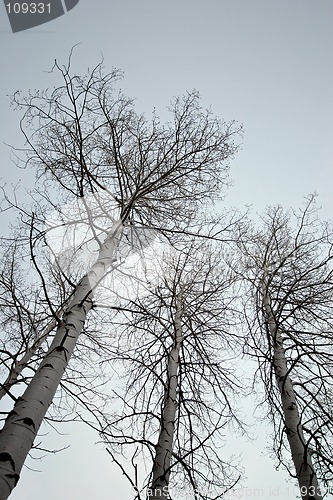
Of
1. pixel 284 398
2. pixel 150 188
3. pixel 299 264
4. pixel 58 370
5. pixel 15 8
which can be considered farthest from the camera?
pixel 299 264

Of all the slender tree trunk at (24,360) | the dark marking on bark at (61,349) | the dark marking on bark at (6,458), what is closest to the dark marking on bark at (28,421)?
the dark marking on bark at (6,458)

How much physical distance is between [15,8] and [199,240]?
404 centimetres

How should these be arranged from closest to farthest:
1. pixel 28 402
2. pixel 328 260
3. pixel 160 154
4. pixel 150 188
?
pixel 28 402
pixel 328 260
pixel 150 188
pixel 160 154

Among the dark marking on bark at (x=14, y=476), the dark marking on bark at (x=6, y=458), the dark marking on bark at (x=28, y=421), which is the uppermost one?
the dark marking on bark at (x=28, y=421)

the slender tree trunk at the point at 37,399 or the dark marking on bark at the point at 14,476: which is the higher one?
the slender tree trunk at the point at 37,399

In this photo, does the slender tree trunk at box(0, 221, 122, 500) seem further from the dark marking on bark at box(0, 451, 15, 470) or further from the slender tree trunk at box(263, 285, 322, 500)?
the slender tree trunk at box(263, 285, 322, 500)

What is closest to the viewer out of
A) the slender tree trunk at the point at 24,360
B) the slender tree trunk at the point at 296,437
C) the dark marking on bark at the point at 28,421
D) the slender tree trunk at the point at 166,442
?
the dark marking on bark at the point at 28,421

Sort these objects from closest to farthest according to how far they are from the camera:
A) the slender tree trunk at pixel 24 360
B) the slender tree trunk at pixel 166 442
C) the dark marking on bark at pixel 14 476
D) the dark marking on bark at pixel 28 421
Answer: the dark marking on bark at pixel 14 476, the dark marking on bark at pixel 28 421, the slender tree trunk at pixel 166 442, the slender tree trunk at pixel 24 360

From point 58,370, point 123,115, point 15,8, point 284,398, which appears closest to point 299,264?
point 284,398

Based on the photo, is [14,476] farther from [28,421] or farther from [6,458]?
[28,421]

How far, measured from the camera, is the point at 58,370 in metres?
2.69

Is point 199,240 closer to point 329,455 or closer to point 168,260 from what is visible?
point 168,260

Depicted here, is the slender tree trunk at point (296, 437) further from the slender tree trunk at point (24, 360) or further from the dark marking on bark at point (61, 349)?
the slender tree trunk at point (24, 360)

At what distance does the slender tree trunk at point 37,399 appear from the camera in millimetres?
1938
